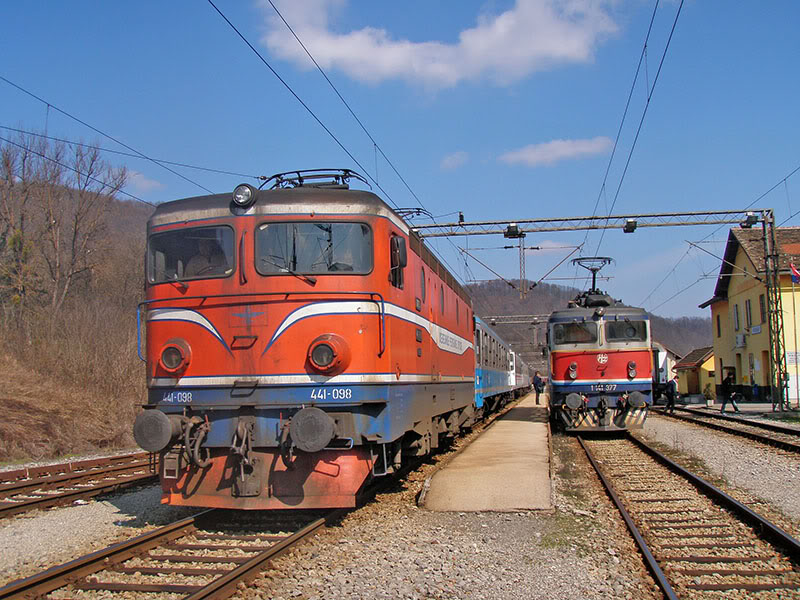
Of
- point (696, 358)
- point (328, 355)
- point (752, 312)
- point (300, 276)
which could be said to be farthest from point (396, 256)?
point (696, 358)

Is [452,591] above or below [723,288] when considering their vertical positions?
below

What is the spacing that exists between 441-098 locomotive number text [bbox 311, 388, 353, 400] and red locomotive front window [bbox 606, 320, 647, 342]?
1234 centimetres

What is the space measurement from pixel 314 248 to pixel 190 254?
4.70 feet

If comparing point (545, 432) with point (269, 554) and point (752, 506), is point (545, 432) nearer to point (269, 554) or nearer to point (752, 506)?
point (752, 506)

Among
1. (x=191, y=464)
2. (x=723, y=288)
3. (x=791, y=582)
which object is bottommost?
(x=791, y=582)

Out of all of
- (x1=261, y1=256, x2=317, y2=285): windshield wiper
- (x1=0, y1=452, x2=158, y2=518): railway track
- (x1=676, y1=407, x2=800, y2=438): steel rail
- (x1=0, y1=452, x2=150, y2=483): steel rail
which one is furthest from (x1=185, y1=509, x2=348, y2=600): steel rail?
(x1=676, y1=407, x2=800, y2=438): steel rail

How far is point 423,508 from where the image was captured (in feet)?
28.7

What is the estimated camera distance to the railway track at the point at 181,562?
536 cm

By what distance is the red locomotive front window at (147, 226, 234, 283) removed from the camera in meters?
7.64

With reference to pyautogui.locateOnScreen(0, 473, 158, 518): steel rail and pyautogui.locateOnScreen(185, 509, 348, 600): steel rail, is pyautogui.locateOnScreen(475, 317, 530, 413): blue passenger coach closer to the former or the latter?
pyautogui.locateOnScreen(0, 473, 158, 518): steel rail

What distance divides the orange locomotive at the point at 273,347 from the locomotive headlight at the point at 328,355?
1cm

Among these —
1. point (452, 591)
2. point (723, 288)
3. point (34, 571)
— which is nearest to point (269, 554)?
point (452, 591)

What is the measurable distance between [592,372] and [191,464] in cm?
1264

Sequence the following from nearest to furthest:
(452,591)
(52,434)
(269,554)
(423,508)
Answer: (452,591) → (269,554) → (423,508) → (52,434)
